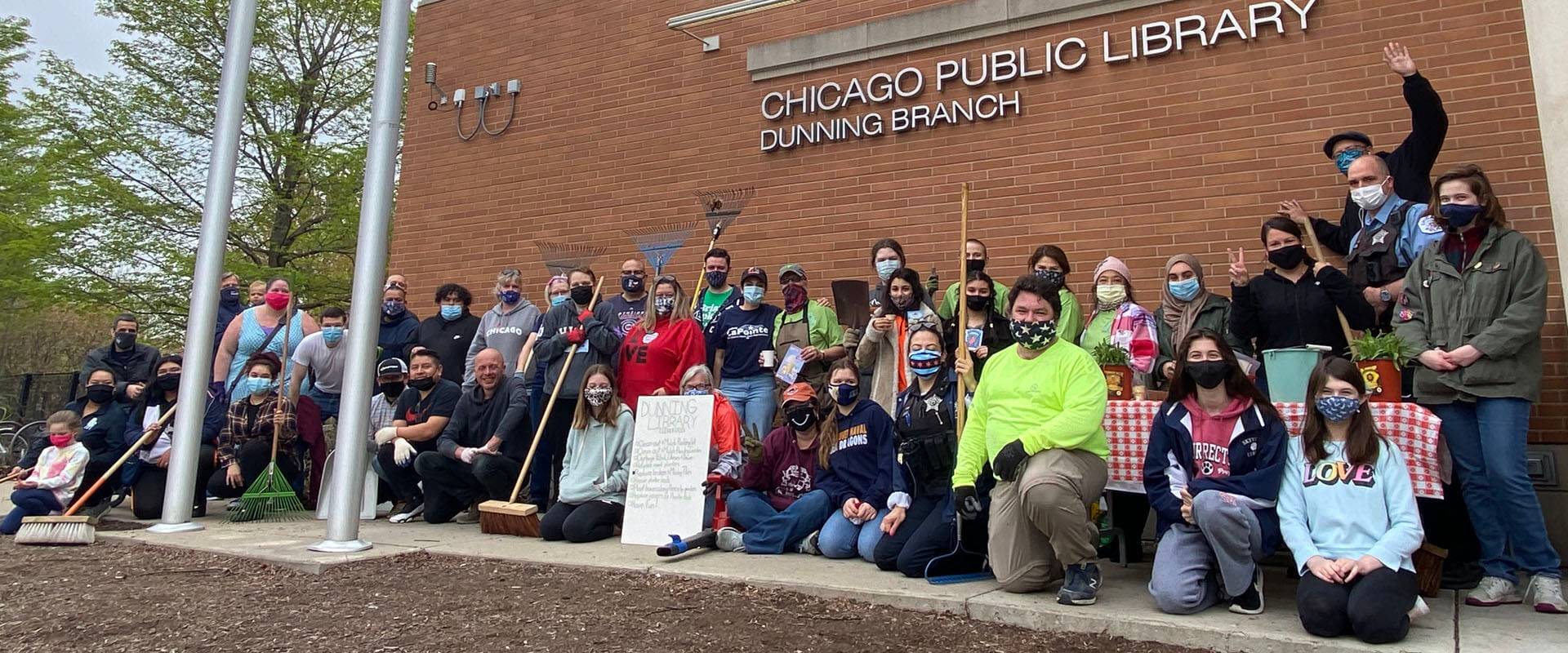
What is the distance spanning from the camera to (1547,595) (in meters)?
4.18

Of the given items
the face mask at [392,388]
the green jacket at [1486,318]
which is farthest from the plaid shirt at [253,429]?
the green jacket at [1486,318]

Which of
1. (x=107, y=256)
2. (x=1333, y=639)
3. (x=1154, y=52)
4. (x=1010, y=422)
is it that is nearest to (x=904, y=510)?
(x=1010, y=422)

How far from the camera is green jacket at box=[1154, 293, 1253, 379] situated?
5523 mm

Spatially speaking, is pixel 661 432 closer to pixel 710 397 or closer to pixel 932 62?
pixel 710 397

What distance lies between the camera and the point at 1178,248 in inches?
284

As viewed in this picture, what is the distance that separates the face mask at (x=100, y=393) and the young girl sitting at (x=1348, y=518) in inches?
369

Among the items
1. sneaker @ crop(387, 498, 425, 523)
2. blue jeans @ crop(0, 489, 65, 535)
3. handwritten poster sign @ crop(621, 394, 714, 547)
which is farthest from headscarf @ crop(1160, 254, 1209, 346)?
blue jeans @ crop(0, 489, 65, 535)

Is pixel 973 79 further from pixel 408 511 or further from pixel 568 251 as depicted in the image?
pixel 408 511

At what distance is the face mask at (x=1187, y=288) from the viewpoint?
18.7 feet

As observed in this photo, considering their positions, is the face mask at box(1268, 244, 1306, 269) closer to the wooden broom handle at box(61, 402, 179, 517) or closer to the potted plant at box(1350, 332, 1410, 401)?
the potted plant at box(1350, 332, 1410, 401)

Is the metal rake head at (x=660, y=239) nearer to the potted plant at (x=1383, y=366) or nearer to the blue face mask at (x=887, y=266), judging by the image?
the blue face mask at (x=887, y=266)

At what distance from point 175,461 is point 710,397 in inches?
151

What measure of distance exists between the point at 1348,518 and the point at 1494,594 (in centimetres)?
104

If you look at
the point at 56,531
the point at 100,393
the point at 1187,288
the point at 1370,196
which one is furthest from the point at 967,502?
the point at 100,393
